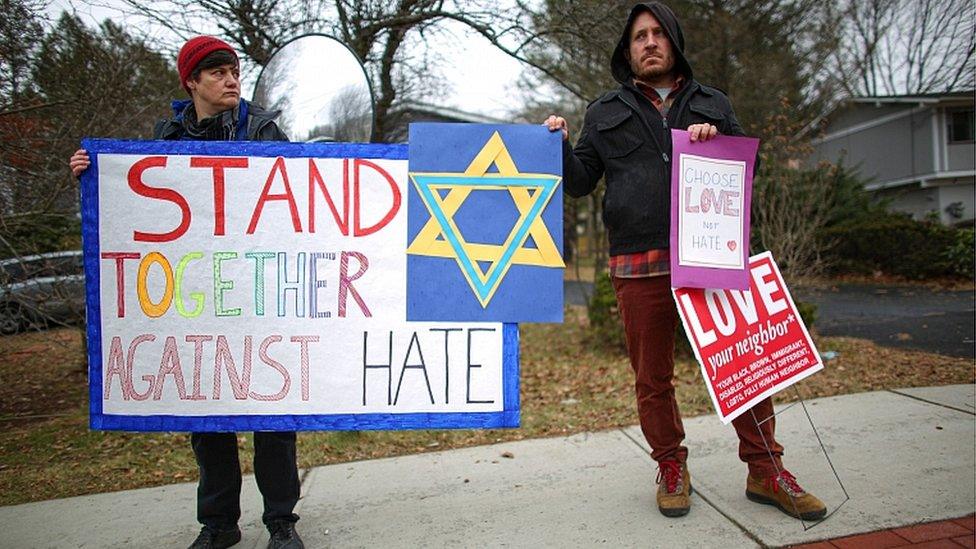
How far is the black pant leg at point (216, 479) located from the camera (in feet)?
8.37

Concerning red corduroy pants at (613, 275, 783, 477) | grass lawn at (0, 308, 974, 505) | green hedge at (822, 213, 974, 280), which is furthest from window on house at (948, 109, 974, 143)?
red corduroy pants at (613, 275, 783, 477)

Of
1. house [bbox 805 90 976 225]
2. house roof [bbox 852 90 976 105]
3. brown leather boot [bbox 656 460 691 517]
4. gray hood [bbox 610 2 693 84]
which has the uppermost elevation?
house roof [bbox 852 90 976 105]

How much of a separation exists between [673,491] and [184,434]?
3346mm

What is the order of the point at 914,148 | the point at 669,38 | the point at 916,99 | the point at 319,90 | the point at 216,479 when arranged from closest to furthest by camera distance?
the point at 216,479
the point at 669,38
the point at 319,90
the point at 916,99
the point at 914,148

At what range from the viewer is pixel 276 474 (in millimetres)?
2475

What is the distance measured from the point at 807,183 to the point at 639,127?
23.2 feet

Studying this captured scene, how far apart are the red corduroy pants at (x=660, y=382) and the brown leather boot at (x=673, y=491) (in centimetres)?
4

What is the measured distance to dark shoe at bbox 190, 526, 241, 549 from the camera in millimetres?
2572

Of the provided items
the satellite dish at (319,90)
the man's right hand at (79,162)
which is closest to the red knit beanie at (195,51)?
the man's right hand at (79,162)

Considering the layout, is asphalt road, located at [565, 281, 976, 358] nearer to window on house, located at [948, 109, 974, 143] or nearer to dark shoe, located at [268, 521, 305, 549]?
dark shoe, located at [268, 521, 305, 549]

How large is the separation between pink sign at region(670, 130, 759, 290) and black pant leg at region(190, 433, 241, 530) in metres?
1.93

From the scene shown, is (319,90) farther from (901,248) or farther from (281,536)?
(901,248)

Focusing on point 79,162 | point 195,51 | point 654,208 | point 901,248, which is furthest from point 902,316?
point 79,162

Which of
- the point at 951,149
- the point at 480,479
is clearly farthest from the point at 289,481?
the point at 951,149
